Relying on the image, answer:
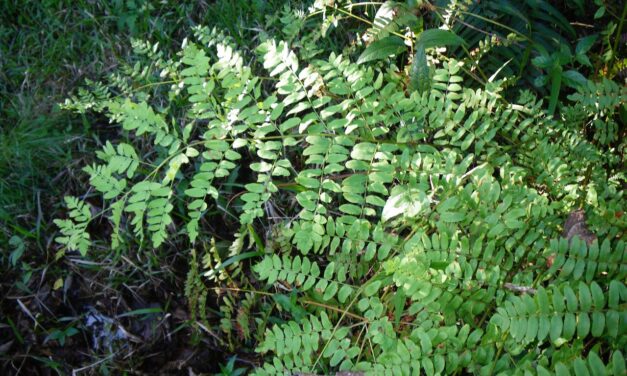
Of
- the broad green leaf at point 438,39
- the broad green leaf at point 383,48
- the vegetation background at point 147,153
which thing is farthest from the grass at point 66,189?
the broad green leaf at point 438,39

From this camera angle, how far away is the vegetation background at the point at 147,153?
2.71 m

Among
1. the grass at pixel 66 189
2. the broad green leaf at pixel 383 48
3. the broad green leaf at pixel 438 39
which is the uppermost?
the broad green leaf at pixel 438 39

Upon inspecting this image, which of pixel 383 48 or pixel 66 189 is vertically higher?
pixel 383 48

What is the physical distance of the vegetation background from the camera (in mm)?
2713

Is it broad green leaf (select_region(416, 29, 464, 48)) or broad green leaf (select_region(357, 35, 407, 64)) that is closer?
broad green leaf (select_region(416, 29, 464, 48))

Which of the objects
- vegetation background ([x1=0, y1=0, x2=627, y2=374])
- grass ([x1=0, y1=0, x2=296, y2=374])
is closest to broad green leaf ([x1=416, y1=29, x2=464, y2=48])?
vegetation background ([x1=0, y1=0, x2=627, y2=374])

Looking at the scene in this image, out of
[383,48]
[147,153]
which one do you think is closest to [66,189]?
[147,153]

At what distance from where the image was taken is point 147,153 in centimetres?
311

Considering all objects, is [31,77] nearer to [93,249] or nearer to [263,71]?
[93,249]

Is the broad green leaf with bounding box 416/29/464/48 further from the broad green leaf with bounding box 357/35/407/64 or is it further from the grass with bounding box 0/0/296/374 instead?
the grass with bounding box 0/0/296/374

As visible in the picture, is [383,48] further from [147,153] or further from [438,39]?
[147,153]

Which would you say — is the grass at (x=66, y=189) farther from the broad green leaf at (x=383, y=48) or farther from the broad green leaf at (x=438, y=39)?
the broad green leaf at (x=438, y=39)

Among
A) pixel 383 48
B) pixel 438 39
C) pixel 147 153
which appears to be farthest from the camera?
pixel 147 153

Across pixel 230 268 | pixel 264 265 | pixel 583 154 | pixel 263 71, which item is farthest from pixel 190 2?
pixel 583 154
